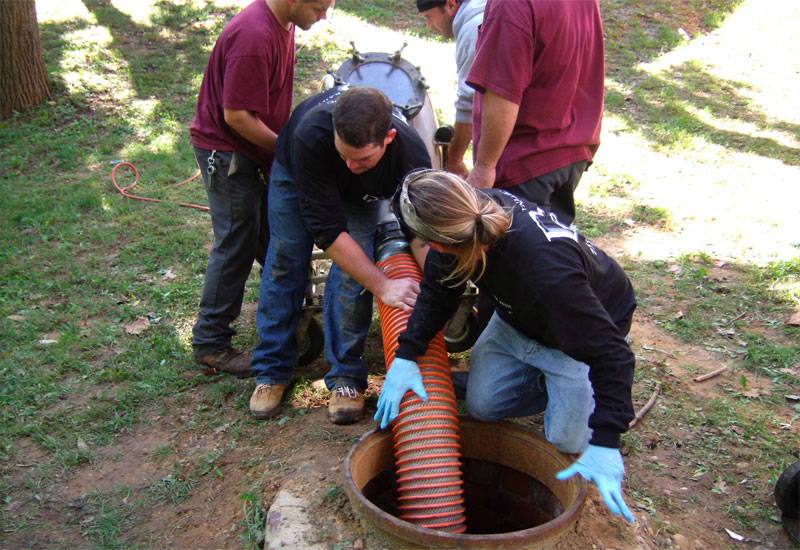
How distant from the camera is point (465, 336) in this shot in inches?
144

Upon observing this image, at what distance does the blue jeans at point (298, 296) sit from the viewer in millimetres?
3066

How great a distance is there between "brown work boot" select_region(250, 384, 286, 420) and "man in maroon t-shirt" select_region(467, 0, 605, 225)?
4.77 feet

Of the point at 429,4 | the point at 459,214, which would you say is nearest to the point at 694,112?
the point at 429,4

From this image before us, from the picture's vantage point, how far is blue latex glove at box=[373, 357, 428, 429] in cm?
244

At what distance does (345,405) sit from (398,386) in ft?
2.16

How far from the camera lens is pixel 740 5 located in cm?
990

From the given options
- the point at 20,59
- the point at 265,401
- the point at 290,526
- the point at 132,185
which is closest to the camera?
the point at 290,526

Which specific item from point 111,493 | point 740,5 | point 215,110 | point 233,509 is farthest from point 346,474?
point 740,5

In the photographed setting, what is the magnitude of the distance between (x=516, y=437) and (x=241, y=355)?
1762mm

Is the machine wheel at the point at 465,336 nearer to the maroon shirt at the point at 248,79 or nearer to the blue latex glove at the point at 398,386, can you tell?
the blue latex glove at the point at 398,386

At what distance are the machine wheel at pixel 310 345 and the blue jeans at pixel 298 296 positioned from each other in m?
0.30

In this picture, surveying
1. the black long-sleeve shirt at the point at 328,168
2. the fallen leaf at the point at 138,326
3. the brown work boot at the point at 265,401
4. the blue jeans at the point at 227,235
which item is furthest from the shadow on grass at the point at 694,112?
the fallen leaf at the point at 138,326

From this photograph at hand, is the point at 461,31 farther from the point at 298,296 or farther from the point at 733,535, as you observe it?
the point at 733,535

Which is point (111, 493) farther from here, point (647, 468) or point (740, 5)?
point (740, 5)
